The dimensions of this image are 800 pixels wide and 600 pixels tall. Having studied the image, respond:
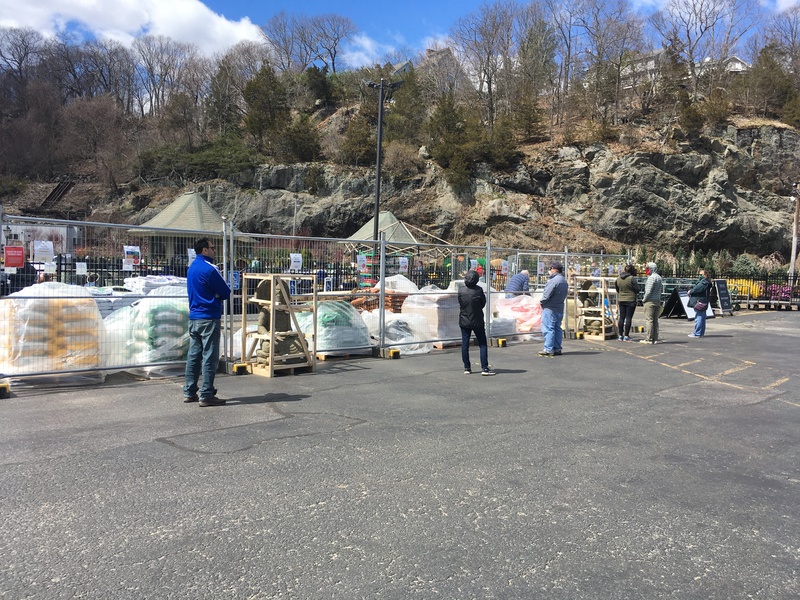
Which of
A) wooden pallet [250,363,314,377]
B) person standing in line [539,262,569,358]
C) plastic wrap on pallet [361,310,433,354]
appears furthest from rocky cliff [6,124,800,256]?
wooden pallet [250,363,314,377]

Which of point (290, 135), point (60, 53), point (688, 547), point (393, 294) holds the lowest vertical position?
point (688, 547)

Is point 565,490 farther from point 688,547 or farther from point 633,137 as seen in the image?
point 633,137

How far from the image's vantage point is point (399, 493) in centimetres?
435

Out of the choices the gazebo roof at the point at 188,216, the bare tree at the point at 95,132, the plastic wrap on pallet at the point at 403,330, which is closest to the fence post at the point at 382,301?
the plastic wrap on pallet at the point at 403,330

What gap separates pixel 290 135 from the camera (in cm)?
4900

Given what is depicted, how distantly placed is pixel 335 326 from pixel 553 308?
4.39 m

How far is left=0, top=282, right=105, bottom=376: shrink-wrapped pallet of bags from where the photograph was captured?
26.0 feet

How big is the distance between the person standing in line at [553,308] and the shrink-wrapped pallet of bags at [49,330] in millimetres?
7940

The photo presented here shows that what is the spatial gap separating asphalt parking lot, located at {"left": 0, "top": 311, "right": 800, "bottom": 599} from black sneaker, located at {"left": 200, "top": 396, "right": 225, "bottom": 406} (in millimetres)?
143

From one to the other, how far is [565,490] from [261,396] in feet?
14.7

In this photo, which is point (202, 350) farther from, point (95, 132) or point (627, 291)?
point (95, 132)

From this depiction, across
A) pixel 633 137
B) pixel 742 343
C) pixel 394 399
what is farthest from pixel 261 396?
pixel 633 137

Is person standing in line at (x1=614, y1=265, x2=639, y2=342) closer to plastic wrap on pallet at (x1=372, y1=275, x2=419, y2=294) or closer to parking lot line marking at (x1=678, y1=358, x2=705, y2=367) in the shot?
parking lot line marking at (x1=678, y1=358, x2=705, y2=367)

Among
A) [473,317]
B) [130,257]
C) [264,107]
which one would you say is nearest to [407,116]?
[264,107]
